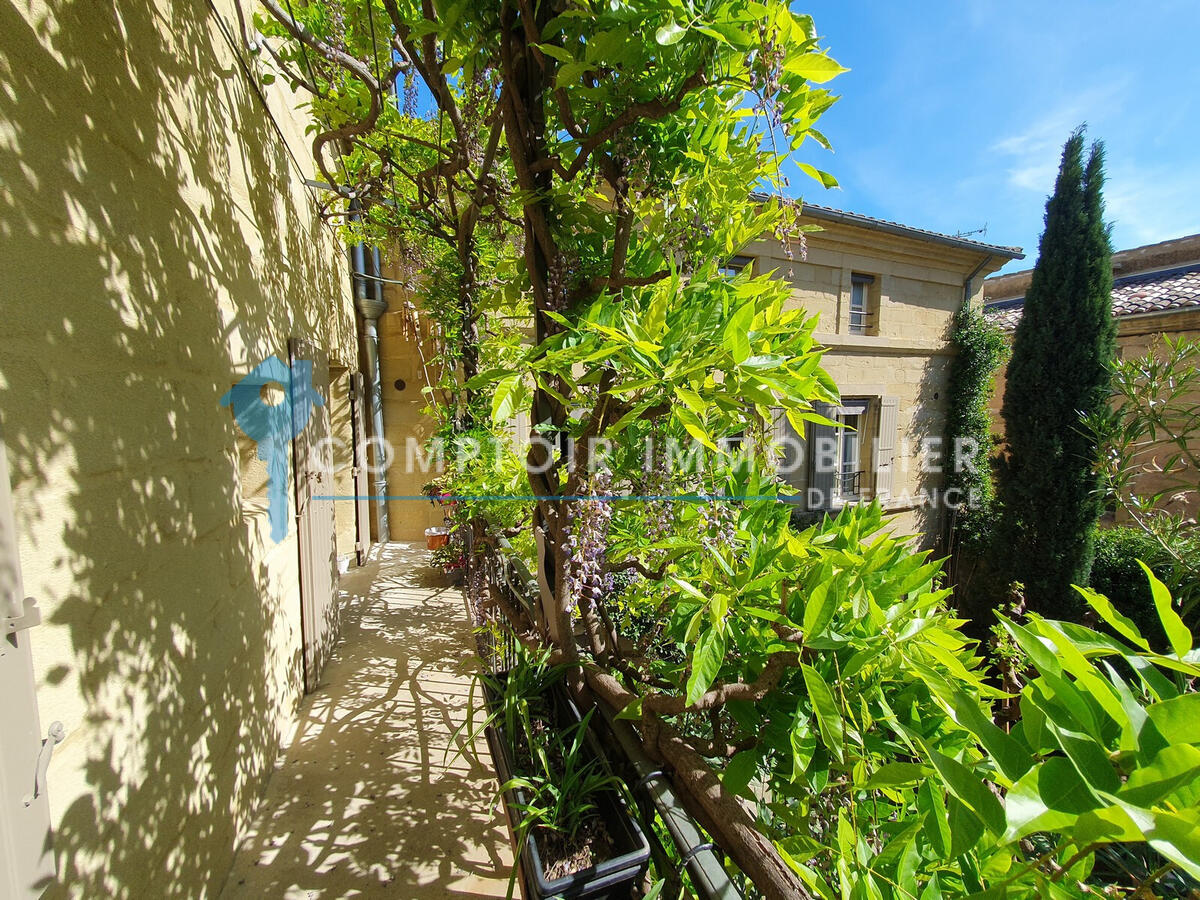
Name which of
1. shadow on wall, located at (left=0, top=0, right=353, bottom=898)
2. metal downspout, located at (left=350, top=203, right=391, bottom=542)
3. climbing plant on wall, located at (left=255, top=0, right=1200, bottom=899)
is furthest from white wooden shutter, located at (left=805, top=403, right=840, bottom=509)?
shadow on wall, located at (left=0, top=0, right=353, bottom=898)

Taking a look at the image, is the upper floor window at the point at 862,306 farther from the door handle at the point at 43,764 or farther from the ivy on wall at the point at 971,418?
the door handle at the point at 43,764

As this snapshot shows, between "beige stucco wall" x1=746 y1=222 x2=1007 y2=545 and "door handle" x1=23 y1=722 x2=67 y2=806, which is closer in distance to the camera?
"door handle" x1=23 y1=722 x2=67 y2=806

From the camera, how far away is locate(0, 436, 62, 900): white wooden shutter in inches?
33.0

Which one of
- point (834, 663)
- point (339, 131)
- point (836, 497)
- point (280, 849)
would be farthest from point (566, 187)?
point (836, 497)

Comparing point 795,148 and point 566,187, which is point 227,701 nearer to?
point 566,187

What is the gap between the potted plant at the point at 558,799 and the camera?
985mm

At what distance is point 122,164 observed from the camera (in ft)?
4.09

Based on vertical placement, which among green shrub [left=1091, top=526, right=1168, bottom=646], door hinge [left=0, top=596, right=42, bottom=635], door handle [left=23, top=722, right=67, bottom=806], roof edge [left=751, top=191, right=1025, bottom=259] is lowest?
green shrub [left=1091, top=526, right=1168, bottom=646]

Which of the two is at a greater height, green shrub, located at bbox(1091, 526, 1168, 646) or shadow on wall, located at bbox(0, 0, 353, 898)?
shadow on wall, located at bbox(0, 0, 353, 898)

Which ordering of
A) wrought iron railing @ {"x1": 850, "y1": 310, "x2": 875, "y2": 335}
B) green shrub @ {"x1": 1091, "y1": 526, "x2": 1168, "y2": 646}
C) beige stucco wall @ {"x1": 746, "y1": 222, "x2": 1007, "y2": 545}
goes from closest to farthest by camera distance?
green shrub @ {"x1": 1091, "y1": 526, "x2": 1168, "y2": 646}, beige stucco wall @ {"x1": 746, "y1": 222, "x2": 1007, "y2": 545}, wrought iron railing @ {"x1": 850, "y1": 310, "x2": 875, "y2": 335}

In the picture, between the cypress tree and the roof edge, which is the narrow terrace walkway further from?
the cypress tree

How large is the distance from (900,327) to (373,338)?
297 inches

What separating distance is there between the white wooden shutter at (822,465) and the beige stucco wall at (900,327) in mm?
216

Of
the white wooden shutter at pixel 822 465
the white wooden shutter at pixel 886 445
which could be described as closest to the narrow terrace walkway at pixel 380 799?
the white wooden shutter at pixel 822 465
